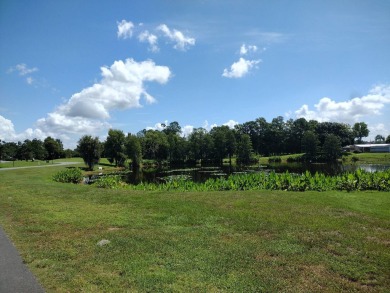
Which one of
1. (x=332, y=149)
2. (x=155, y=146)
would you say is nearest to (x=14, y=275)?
(x=155, y=146)

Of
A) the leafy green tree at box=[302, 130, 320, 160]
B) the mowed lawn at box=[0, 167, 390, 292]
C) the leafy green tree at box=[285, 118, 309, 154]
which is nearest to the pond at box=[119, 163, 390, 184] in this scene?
the mowed lawn at box=[0, 167, 390, 292]

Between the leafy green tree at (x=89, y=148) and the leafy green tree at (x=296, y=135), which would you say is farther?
the leafy green tree at (x=296, y=135)

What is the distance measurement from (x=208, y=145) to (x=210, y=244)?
85.7 meters

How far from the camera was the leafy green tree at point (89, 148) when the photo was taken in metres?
54.6

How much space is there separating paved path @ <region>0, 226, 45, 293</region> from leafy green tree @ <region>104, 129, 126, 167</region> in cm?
6161

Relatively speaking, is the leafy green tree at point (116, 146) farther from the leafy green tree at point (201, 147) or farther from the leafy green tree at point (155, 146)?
the leafy green tree at point (201, 147)

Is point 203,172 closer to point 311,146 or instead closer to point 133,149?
point 133,149

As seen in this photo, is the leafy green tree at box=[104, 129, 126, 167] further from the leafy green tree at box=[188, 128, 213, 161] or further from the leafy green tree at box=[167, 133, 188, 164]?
the leafy green tree at box=[188, 128, 213, 161]

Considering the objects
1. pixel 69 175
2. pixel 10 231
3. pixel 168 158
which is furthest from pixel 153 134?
pixel 10 231

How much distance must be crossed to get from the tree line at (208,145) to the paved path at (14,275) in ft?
164

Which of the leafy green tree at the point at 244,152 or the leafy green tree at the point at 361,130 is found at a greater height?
the leafy green tree at the point at 361,130

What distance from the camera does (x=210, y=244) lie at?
7344 millimetres

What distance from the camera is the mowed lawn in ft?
17.7

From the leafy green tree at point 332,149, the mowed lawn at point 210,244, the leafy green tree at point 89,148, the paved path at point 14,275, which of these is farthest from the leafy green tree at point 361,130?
the paved path at point 14,275
